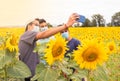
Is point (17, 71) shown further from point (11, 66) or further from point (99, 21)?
point (99, 21)

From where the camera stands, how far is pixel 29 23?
3889 millimetres

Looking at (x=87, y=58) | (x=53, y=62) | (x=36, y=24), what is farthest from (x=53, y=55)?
(x=36, y=24)

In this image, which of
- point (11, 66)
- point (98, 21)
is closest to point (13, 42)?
point (11, 66)

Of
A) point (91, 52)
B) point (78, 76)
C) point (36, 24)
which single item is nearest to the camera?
point (91, 52)

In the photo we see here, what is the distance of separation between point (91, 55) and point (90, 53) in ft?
0.04

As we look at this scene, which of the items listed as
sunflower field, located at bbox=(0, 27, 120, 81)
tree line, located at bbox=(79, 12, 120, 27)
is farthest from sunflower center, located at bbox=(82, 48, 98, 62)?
tree line, located at bbox=(79, 12, 120, 27)

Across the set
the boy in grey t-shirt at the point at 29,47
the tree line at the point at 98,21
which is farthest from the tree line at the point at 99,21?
the boy in grey t-shirt at the point at 29,47

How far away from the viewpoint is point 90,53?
6.79ft

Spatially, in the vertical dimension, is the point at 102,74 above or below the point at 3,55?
below

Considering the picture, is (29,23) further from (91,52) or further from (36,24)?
(91,52)

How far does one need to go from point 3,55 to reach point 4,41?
79 mm

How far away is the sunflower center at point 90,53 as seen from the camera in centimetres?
208

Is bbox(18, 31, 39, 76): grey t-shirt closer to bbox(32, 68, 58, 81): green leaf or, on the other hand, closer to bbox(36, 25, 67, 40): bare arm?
bbox(36, 25, 67, 40): bare arm

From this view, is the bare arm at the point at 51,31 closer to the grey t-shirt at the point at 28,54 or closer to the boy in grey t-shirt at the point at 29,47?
the boy in grey t-shirt at the point at 29,47
